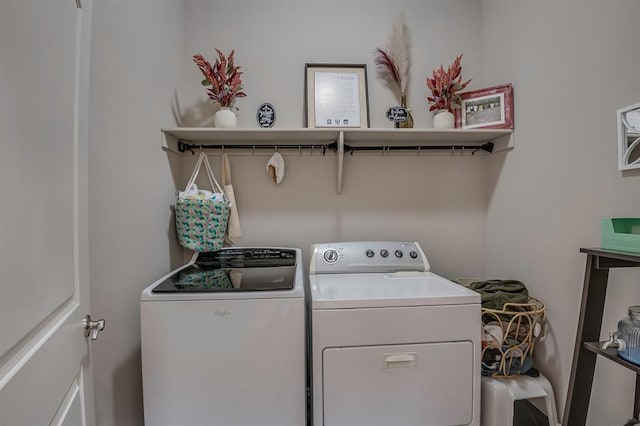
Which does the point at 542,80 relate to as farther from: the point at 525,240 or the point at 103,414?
the point at 103,414

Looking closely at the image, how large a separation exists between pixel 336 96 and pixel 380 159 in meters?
0.50

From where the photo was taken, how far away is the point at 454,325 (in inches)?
46.6

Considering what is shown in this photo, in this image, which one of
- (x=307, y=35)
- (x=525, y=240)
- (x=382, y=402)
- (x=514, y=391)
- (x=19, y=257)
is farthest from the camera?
(x=307, y=35)

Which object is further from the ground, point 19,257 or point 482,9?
point 482,9

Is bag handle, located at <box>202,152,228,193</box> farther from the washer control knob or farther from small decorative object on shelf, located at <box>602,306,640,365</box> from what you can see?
small decorative object on shelf, located at <box>602,306,640,365</box>

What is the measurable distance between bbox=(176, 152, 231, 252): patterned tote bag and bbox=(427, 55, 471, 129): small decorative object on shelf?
140cm

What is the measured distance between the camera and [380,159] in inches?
76.7

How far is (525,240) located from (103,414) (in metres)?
2.10

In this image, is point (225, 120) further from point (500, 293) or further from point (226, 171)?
point (500, 293)

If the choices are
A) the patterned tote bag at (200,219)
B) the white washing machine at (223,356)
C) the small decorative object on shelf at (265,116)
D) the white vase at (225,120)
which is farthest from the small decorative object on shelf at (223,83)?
the white washing machine at (223,356)

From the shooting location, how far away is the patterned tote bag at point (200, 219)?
1.58 m

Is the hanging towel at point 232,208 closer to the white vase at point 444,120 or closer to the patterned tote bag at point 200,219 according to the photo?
Result: the patterned tote bag at point 200,219

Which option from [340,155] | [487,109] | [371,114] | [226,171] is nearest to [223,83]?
[226,171]

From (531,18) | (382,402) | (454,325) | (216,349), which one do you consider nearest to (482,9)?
(531,18)
